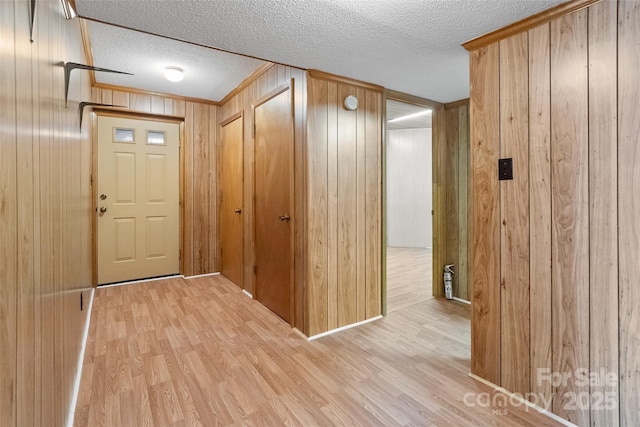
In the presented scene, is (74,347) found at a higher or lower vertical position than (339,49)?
lower

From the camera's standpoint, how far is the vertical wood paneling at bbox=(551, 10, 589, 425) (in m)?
1.54

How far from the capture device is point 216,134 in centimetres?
442

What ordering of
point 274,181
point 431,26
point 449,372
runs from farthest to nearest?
point 274,181
point 449,372
point 431,26

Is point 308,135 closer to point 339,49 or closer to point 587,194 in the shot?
point 339,49

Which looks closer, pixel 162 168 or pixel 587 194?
pixel 587 194

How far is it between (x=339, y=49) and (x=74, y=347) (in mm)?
2488

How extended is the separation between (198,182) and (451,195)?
10.7 feet

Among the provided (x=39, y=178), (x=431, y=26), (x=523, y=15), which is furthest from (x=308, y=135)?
(x=39, y=178)

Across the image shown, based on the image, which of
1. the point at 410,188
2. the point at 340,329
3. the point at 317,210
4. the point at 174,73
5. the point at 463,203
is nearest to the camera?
the point at 317,210

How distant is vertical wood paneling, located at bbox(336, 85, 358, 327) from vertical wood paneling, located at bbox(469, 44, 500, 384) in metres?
1.03

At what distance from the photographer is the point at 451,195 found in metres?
3.56

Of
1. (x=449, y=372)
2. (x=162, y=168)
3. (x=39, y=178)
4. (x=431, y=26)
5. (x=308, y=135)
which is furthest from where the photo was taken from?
(x=162, y=168)

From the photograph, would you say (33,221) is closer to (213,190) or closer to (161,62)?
(161,62)

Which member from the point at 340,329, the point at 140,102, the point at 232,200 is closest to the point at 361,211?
the point at 340,329
